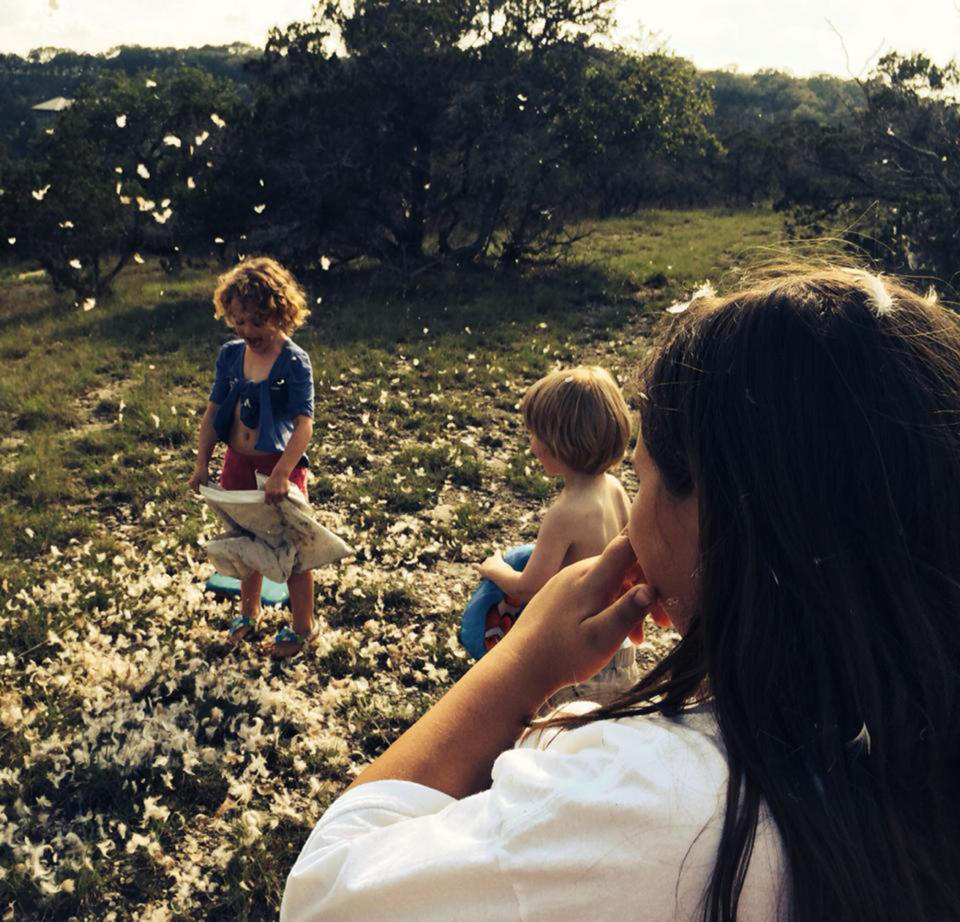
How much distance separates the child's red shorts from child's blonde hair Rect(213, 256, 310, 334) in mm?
789

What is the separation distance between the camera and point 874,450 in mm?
1138

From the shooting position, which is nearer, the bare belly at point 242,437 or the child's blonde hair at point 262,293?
the child's blonde hair at point 262,293

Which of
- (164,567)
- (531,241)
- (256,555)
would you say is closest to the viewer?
(256,555)

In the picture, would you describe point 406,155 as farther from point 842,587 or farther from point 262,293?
point 842,587

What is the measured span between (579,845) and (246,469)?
13.9 feet

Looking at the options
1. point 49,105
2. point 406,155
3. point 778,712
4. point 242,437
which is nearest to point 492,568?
point 242,437

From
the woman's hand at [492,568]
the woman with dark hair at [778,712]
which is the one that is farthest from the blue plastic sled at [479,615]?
the woman with dark hair at [778,712]

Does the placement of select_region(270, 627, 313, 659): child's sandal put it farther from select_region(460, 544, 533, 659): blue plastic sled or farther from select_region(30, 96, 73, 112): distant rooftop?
select_region(30, 96, 73, 112): distant rooftop

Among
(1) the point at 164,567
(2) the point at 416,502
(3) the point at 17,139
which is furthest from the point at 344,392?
(3) the point at 17,139

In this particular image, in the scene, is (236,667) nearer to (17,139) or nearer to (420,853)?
(420,853)

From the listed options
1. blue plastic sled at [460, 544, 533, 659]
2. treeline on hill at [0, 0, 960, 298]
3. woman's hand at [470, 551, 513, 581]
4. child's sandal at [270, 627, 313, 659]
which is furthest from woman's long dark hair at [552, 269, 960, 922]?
treeline on hill at [0, 0, 960, 298]

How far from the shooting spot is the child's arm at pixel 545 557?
3543mm

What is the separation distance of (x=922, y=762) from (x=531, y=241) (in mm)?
18598

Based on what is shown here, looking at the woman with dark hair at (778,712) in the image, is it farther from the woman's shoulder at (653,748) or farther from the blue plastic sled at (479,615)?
the blue plastic sled at (479,615)
